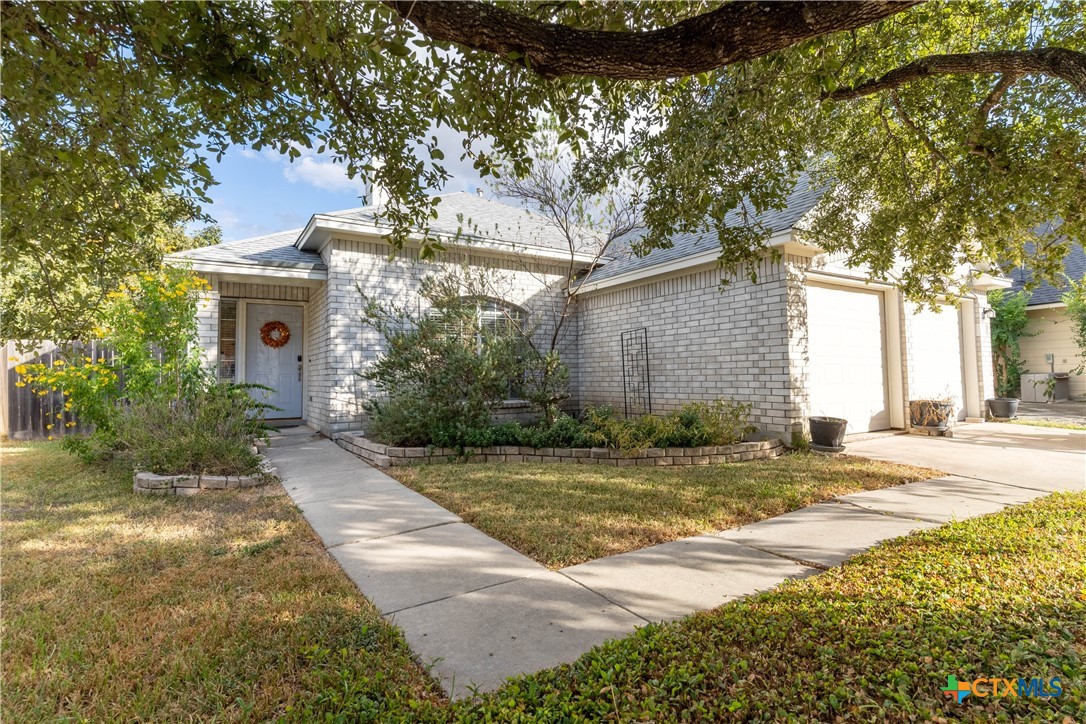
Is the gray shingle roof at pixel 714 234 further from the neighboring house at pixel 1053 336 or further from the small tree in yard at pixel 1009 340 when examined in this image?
the neighboring house at pixel 1053 336

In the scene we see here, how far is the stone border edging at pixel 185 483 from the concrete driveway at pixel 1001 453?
810 centimetres

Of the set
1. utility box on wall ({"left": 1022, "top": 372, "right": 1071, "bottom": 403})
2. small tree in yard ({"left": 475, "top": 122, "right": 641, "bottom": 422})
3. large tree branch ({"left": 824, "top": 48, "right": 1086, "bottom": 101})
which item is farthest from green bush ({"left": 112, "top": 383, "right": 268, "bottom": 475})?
utility box on wall ({"left": 1022, "top": 372, "right": 1071, "bottom": 403})

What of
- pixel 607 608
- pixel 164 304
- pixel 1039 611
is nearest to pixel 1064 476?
pixel 1039 611

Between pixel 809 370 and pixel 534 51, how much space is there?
6855mm

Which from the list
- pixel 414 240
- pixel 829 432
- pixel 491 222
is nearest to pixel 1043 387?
pixel 829 432

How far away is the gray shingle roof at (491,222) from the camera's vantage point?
978 centimetres

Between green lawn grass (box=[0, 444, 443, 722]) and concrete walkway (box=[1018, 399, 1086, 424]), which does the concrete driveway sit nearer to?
concrete walkway (box=[1018, 399, 1086, 424])

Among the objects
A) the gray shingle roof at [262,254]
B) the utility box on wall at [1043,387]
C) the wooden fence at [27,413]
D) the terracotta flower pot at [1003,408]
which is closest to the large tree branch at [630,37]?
the gray shingle roof at [262,254]

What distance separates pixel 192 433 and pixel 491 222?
24.4 feet

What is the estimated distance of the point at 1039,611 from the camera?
8.05 ft

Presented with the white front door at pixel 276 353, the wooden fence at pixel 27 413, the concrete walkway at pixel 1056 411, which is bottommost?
the concrete walkway at pixel 1056 411

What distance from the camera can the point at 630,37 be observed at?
256 centimetres

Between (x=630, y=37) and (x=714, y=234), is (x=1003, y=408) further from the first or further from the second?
(x=630, y=37)

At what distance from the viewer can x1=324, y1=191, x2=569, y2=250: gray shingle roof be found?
9.78 metres
